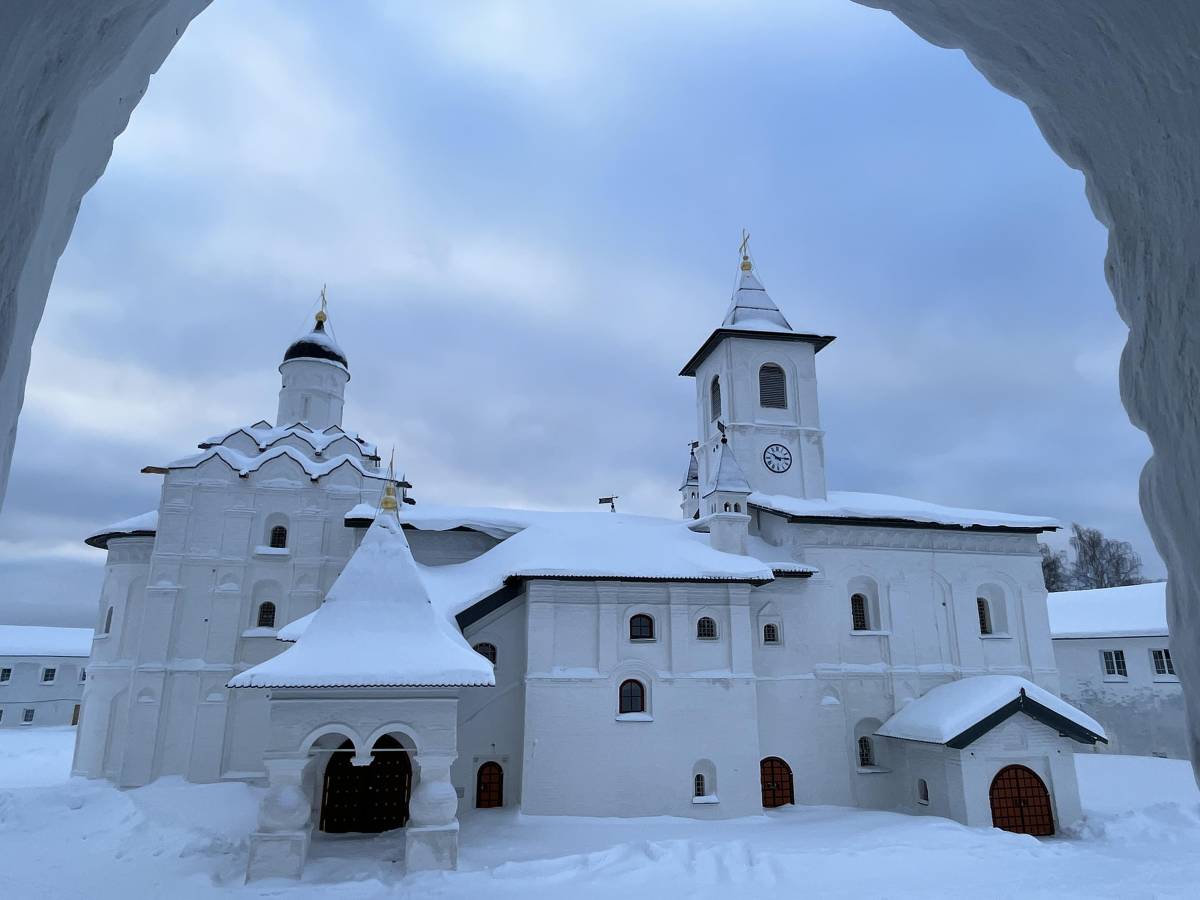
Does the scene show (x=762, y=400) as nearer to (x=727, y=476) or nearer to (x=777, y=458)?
(x=777, y=458)

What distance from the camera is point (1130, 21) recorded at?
6.92ft

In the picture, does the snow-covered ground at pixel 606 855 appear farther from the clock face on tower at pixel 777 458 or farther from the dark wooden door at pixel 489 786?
the clock face on tower at pixel 777 458

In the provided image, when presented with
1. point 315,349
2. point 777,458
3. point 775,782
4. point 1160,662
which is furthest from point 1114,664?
point 315,349

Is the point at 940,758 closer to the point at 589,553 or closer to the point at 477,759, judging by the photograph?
the point at 589,553

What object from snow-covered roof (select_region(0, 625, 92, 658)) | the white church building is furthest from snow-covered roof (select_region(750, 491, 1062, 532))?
snow-covered roof (select_region(0, 625, 92, 658))

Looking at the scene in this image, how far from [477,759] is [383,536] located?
267 inches

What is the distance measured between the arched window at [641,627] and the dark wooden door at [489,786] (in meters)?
4.91

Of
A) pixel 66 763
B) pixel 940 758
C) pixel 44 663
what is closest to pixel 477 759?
pixel 940 758

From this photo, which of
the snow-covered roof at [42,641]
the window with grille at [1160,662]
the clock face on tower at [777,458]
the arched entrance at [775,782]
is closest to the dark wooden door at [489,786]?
the arched entrance at [775,782]

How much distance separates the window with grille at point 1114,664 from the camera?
30.0m

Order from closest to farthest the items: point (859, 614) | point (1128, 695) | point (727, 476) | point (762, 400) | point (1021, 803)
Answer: point (1021, 803) < point (859, 614) < point (727, 476) < point (762, 400) < point (1128, 695)

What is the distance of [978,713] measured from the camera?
18594 millimetres

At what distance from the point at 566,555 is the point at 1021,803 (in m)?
13.3

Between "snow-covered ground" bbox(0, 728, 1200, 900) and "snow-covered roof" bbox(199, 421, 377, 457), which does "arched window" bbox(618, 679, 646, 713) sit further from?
"snow-covered roof" bbox(199, 421, 377, 457)
